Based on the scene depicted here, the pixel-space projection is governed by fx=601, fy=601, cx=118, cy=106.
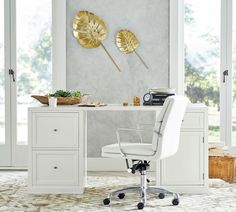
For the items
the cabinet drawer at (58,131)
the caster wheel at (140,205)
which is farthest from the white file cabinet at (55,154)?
the caster wheel at (140,205)

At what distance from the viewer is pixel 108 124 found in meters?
6.43

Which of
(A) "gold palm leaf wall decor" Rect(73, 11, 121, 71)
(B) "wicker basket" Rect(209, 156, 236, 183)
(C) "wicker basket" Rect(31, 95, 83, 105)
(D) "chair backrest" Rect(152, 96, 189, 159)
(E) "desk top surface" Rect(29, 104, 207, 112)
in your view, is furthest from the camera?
(A) "gold palm leaf wall decor" Rect(73, 11, 121, 71)

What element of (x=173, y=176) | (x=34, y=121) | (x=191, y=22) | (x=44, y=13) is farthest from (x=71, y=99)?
(x=191, y=22)

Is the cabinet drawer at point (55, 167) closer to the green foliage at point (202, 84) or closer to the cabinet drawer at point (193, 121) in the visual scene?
the cabinet drawer at point (193, 121)

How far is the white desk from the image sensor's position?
512cm

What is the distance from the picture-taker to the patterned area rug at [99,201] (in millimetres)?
4598

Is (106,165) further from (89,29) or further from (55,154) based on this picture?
(89,29)

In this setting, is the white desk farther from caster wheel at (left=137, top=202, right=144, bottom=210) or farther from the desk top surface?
caster wheel at (left=137, top=202, right=144, bottom=210)

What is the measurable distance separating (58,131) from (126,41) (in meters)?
1.58

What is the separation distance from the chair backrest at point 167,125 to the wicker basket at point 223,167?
1097 millimetres

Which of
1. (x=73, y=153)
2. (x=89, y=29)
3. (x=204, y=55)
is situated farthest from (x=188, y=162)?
(x=89, y=29)

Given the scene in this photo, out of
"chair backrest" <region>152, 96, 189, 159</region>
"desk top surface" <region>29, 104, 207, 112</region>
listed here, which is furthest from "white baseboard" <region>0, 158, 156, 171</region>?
"chair backrest" <region>152, 96, 189, 159</region>

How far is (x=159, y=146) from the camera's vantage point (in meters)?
4.55

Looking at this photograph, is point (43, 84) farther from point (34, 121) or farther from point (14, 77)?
point (34, 121)
